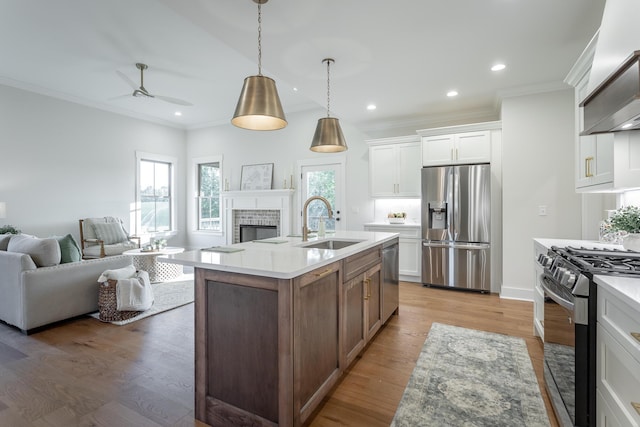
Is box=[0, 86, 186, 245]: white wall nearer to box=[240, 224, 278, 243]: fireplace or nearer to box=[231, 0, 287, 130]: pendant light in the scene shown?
box=[240, 224, 278, 243]: fireplace

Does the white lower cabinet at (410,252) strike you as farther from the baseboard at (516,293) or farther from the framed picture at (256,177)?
the framed picture at (256,177)

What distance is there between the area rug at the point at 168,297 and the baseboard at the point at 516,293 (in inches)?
160

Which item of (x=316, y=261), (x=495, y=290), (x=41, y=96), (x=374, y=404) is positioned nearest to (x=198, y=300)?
(x=316, y=261)

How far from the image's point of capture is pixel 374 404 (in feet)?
6.35

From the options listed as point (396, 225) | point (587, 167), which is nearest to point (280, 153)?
point (396, 225)

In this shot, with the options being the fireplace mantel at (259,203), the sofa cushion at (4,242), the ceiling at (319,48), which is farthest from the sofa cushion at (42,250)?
the fireplace mantel at (259,203)

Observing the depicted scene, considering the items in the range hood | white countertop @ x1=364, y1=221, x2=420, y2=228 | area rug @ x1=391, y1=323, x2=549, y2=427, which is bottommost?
area rug @ x1=391, y1=323, x2=549, y2=427

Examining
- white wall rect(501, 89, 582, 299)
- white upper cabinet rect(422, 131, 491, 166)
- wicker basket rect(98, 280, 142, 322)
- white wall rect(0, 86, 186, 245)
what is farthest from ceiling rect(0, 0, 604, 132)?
wicker basket rect(98, 280, 142, 322)

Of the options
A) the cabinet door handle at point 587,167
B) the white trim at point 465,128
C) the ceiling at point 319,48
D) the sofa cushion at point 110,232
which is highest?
the ceiling at point 319,48

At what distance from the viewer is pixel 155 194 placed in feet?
22.6

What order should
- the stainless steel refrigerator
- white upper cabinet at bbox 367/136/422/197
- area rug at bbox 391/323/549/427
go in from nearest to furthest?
area rug at bbox 391/323/549/427 < the stainless steel refrigerator < white upper cabinet at bbox 367/136/422/197

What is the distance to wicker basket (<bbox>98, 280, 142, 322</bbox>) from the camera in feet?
10.7

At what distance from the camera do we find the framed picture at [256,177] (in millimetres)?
6484

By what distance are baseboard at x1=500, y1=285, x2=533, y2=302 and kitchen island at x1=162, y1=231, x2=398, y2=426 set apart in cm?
311
